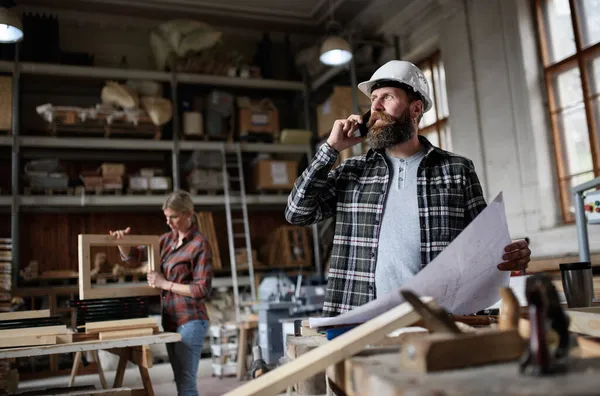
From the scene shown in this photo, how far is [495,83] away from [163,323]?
13.7 feet

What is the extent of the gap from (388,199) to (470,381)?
132 cm

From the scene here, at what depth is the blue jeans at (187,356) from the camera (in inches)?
133

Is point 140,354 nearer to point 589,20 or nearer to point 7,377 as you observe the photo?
point 7,377

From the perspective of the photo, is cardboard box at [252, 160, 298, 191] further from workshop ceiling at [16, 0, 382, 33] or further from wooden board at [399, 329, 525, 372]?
wooden board at [399, 329, 525, 372]

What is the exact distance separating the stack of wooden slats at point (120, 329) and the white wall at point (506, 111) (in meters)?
3.65

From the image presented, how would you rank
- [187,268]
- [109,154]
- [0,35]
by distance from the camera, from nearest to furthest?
Answer: [187,268] < [0,35] < [109,154]

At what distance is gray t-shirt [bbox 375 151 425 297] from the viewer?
177 cm

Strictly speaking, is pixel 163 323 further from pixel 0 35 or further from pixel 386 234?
pixel 0 35

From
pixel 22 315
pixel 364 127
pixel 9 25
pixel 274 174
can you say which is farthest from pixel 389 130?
pixel 274 174

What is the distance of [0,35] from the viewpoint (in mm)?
5664

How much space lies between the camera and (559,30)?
5281 mm

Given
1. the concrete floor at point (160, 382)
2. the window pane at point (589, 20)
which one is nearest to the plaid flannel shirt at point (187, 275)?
the concrete floor at point (160, 382)

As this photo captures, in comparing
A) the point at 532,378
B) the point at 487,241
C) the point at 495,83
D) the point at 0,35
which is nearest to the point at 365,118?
the point at 487,241

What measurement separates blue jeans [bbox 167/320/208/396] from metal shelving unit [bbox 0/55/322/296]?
3.73 metres
